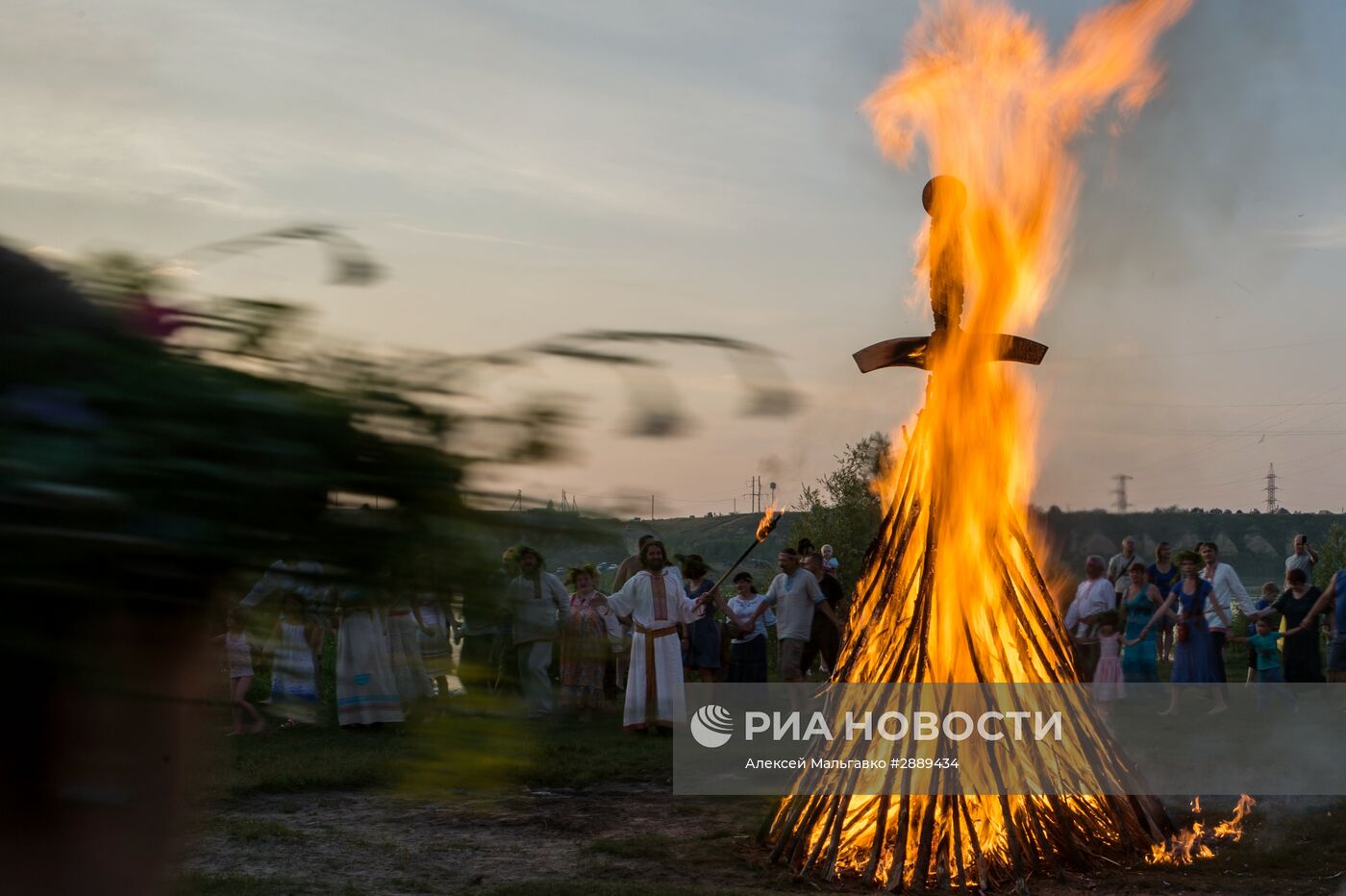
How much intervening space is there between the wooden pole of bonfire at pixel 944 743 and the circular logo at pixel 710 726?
3.57m

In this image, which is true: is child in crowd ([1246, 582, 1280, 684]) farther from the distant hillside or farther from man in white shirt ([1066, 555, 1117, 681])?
man in white shirt ([1066, 555, 1117, 681])

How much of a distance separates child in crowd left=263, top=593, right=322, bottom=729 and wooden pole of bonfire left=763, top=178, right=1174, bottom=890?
5.15 metres

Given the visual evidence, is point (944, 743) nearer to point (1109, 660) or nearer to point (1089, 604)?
point (1089, 604)

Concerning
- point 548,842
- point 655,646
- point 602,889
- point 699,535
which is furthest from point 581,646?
point 655,646

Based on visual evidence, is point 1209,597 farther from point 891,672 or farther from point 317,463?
point 317,463

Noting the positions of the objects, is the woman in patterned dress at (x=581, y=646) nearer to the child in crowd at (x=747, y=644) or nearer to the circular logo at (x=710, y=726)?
the circular logo at (x=710, y=726)

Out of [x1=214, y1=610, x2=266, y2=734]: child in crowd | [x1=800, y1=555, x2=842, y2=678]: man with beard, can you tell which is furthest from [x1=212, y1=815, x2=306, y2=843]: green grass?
[x1=214, y1=610, x2=266, y2=734]: child in crowd

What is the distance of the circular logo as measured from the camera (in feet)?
34.9

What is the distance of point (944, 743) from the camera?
6.27m

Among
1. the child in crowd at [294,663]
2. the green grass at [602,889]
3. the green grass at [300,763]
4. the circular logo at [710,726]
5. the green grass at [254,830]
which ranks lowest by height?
the green grass at [254,830]

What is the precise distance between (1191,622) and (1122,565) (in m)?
2.10

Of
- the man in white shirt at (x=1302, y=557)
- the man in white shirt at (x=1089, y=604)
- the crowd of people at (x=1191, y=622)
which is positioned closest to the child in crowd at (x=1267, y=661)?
the crowd of people at (x=1191, y=622)

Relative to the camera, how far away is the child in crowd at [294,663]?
137 centimetres

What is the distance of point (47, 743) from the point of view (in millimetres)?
1178
